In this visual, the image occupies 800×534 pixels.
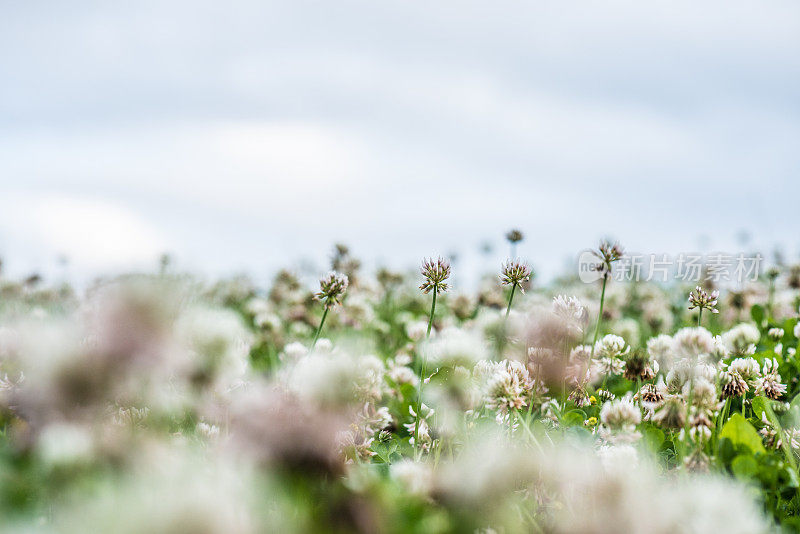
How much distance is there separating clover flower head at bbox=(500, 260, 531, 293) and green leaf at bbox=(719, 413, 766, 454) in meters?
0.67

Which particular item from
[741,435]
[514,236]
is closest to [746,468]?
[741,435]

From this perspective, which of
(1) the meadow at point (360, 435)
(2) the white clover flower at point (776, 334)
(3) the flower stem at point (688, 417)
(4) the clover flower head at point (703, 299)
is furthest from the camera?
(2) the white clover flower at point (776, 334)

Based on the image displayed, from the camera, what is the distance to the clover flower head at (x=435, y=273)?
70.5 inches

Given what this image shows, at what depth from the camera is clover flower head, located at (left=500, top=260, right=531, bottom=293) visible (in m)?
1.87

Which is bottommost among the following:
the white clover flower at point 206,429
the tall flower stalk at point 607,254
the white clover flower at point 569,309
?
the white clover flower at point 206,429

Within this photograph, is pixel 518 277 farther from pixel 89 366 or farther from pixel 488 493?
pixel 89 366

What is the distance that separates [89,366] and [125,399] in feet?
1.51

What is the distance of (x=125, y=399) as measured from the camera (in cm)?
124

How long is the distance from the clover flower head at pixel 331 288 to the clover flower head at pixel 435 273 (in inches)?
10.9

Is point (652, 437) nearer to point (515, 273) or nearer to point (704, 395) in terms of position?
point (704, 395)

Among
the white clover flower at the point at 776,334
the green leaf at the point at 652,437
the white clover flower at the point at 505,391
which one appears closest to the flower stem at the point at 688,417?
the green leaf at the point at 652,437

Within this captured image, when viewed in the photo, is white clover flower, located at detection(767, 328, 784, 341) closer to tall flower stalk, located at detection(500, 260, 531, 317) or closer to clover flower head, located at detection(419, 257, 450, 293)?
tall flower stalk, located at detection(500, 260, 531, 317)

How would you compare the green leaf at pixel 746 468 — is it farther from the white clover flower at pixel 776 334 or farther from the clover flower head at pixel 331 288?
the white clover flower at pixel 776 334

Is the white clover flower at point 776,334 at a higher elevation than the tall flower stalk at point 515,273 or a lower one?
lower
